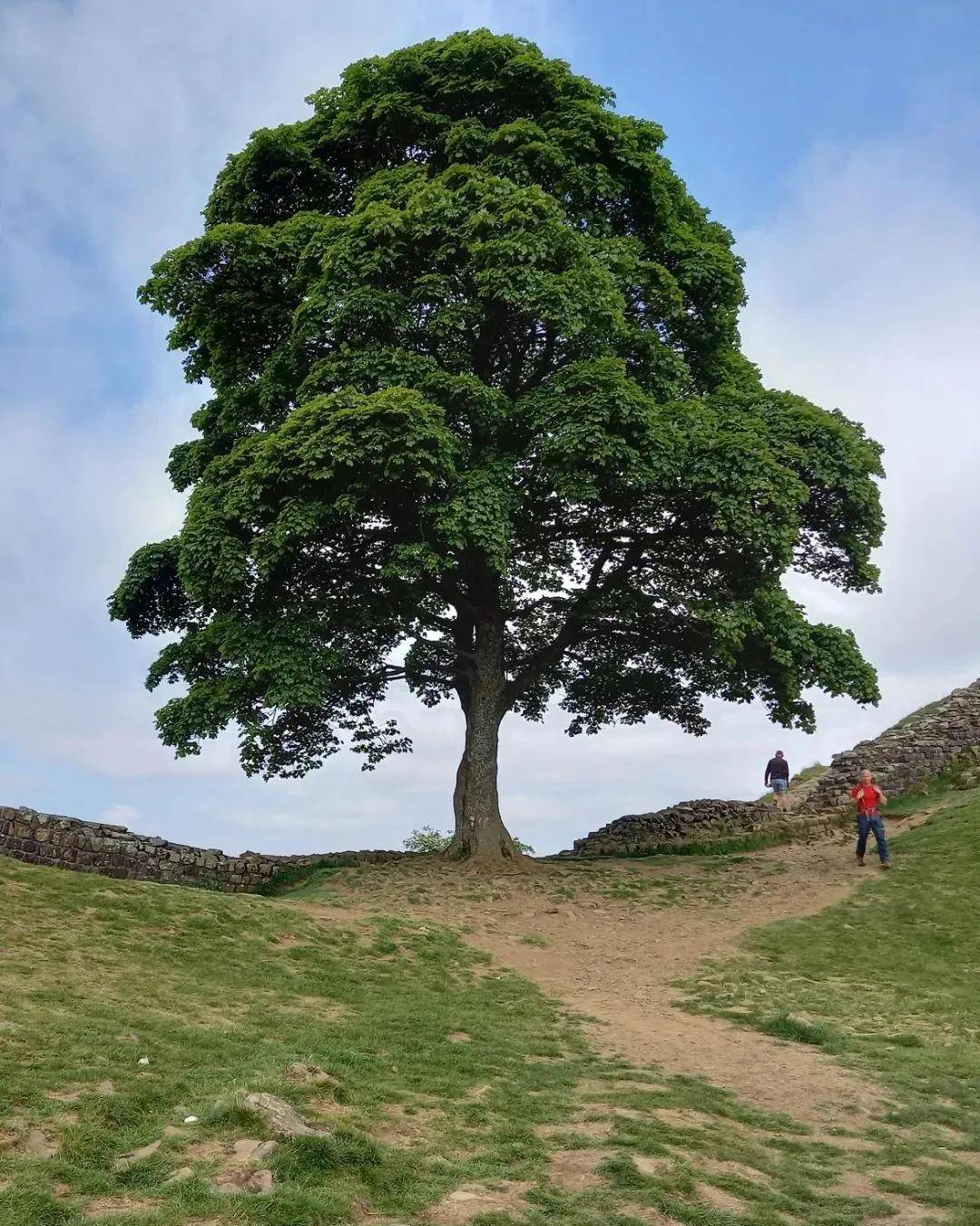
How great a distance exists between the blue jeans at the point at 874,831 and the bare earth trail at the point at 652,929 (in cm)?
44

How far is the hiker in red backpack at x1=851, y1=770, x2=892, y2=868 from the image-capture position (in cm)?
2208

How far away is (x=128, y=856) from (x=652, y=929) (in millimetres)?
11263

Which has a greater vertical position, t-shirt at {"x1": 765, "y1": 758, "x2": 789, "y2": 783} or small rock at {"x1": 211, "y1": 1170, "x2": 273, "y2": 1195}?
t-shirt at {"x1": 765, "y1": 758, "x2": 789, "y2": 783}

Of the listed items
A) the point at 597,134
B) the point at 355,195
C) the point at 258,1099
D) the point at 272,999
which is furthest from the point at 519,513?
the point at 258,1099

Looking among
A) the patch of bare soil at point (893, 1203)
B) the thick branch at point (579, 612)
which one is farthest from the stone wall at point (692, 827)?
the patch of bare soil at point (893, 1203)

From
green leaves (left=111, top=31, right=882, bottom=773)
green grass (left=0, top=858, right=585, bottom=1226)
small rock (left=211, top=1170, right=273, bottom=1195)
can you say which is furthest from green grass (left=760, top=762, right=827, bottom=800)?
small rock (left=211, top=1170, right=273, bottom=1195)

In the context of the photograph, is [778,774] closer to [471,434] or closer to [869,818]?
[869,818]

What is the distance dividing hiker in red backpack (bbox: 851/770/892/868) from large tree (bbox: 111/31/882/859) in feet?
7.05

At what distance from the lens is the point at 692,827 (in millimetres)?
29297

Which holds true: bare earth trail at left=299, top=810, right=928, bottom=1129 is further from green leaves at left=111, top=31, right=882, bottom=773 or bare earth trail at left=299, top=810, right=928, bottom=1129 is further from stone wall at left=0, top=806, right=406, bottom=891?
green leaves at left=111, top=31, right=882, bottom=773

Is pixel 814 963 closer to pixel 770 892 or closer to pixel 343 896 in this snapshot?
pixel 770 892

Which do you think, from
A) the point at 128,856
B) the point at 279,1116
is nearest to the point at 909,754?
the point at 128,856

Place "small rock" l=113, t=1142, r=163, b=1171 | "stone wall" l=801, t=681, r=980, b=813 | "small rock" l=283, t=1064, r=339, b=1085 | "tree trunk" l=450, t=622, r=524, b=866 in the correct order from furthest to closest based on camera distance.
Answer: "stone wall" l=801, t=681, r=980, b=813, "tree trunk" l=450, t=622, r=524, b=866, "small rock" l=283, t=1064, r=339, b=1085, "small rock" l=113, t=1142, r=163, b=1171

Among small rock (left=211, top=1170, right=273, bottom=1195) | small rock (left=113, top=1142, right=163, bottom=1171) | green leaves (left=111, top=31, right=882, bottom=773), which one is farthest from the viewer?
green leaves (left=111, top=31, right=882, bottom=773)
